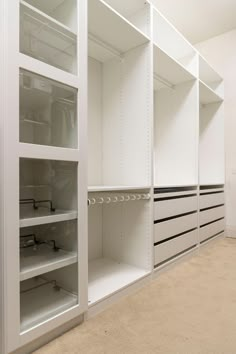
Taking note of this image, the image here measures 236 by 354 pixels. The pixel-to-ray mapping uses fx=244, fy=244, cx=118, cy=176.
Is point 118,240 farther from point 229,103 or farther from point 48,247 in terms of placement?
point 229,103

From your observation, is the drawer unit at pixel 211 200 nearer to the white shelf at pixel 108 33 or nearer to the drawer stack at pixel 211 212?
the drawer stack at pixel 211 212

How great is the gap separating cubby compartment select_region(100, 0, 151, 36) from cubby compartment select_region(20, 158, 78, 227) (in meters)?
1.32

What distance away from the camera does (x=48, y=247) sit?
1519 millimetres

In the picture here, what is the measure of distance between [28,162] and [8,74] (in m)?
0.42

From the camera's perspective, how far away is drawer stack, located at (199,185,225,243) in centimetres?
270

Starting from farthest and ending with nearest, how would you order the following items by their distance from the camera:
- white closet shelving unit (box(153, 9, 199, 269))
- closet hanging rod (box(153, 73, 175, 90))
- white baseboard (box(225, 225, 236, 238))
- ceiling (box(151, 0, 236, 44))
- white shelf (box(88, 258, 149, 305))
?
white baseboard (box(225, 225, 236, 238)) → ceiling (box(151, 0, 236, 44)) → closet hanging rod (box(153, 73, 175, 90)) → white closet shelving unit (box(153, 9, 199, 269)) → white shelf (box(88, 258, 149, 305))

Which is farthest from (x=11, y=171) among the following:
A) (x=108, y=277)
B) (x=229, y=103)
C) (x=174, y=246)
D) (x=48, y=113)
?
(x=229, y=103)

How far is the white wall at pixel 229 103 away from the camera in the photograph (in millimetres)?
3242

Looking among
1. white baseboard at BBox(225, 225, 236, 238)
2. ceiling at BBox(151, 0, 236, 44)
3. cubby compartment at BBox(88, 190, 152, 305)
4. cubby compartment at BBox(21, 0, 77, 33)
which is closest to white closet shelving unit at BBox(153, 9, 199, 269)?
cubby compartment at BBox(88, 190, 152, 305)

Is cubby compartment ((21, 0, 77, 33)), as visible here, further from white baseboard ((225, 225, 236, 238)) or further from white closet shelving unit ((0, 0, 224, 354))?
white baseboard ((225, 225, 236, 238))

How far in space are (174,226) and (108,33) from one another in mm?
1656

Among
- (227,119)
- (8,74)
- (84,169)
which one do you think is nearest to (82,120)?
(84,169)

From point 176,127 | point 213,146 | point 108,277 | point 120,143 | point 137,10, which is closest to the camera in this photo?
point 108,277

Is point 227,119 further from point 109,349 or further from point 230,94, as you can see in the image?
point 109,349
